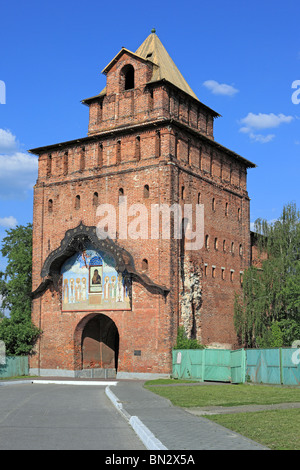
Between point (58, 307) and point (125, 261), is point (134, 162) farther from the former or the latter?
point (58, 307)

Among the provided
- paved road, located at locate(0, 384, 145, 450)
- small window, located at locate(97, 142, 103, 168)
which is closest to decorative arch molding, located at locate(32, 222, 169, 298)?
small window, located at locate(97, 142, 103, 168)

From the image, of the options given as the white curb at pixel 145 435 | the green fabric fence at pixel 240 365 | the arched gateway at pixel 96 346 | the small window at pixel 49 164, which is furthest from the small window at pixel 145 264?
the white curb at pixel 145 435

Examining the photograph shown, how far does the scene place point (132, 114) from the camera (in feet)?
115

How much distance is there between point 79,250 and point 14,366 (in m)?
7.94

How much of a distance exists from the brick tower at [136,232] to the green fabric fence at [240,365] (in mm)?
1324

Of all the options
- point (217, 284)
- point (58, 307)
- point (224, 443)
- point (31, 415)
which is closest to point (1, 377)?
point (58, 307)

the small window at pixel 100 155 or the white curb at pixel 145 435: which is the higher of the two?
the small window at pixel 100 155

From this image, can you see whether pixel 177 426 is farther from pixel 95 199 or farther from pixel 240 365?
pixel 95 199

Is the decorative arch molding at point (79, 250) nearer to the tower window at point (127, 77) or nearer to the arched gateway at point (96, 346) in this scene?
the arched gateway at point (96, 346)

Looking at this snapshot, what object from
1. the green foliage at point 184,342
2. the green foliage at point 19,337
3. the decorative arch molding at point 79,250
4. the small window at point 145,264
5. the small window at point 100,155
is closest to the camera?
the green foliage at point 184,342

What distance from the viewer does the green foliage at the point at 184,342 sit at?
3002 cm

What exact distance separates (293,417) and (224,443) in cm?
407

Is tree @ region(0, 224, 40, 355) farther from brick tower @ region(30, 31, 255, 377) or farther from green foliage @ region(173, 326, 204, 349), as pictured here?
green foliage @ region(173, 326, 204, 349)

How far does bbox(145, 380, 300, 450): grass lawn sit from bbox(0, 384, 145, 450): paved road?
206cm
